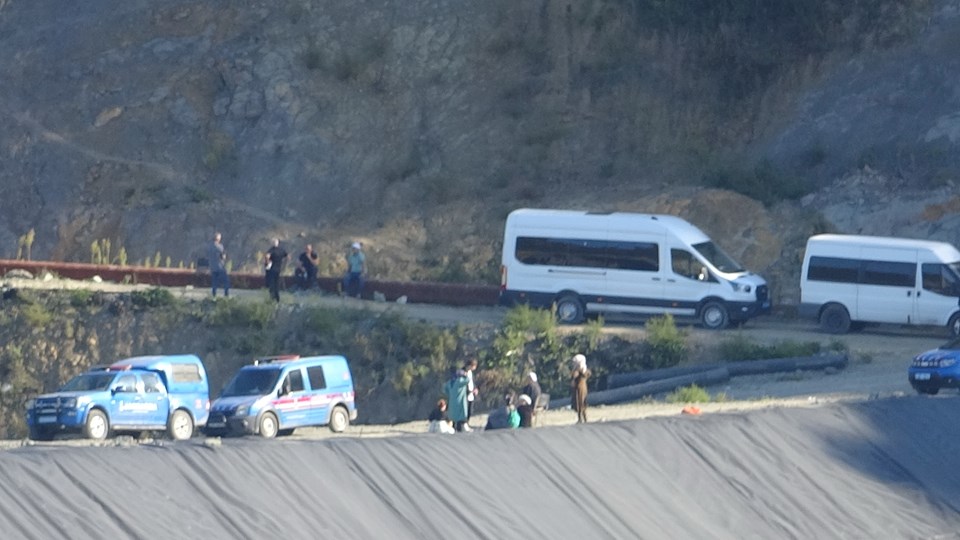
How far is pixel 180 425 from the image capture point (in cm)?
3011

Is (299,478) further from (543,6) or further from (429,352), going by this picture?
(543,6)

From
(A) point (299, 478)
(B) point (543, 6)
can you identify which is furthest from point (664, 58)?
(A) point (299, 478)

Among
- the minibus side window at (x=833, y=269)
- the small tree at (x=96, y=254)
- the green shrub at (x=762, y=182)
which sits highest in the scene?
the green shrub at (x=762, y=182)

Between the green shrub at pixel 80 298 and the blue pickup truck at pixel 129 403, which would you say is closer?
the blue pickup truck at pixel 129 403

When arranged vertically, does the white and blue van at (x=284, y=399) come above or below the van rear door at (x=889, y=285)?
below

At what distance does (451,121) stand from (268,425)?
906 inches

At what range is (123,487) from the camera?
17.1 m

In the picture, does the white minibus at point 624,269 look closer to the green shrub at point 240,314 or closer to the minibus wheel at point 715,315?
the minibus wheel at point 715,315

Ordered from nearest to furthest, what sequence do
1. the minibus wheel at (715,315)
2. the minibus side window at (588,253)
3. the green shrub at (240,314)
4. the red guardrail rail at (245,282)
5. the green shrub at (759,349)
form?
1. the green shrub at (759,349)
2. the minibus side window at (588,253)
3. the minibus wheel at (715,315)
4. the green shrub at (240,314)
5. the red guardrail rail at (245,282)

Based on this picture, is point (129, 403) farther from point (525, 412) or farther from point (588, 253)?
point (588, 253)

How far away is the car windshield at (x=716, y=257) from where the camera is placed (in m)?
37.0

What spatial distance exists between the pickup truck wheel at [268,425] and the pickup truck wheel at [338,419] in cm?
130

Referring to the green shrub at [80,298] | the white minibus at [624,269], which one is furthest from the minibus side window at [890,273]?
the green shrub at [80,298]

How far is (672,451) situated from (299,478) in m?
5.49
